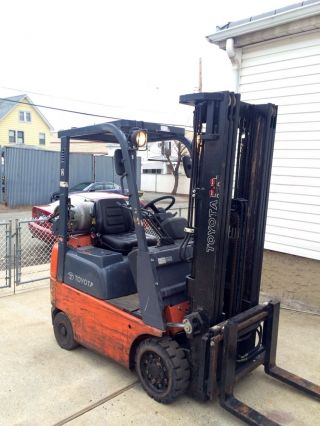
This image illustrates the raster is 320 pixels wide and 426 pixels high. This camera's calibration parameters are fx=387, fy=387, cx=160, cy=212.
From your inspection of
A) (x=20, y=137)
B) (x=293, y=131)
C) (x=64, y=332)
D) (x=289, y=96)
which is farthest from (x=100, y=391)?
(x=20, y=137)

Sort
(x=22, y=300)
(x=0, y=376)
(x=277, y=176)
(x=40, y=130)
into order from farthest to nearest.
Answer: (x=40, y=130)
(x=277, y=176)
(x=22, y=300)
(x=0, y=376)

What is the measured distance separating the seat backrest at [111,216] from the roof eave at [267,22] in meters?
4.39

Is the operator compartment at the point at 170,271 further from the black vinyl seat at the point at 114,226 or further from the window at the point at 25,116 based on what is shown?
the window at the point at 25,116

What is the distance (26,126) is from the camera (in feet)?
113

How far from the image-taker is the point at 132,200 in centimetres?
327

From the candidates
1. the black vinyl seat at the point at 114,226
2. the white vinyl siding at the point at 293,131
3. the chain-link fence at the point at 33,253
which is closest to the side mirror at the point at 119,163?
the black vinyl seat at the point at 114,226

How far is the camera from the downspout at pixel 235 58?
7095 millimetres

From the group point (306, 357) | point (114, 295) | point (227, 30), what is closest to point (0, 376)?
point (114, 295)

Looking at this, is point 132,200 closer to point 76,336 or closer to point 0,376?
point 76,336

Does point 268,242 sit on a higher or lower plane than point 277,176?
lower

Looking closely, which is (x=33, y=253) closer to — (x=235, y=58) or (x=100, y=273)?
(x=100, y=273)

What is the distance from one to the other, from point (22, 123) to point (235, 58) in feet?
100

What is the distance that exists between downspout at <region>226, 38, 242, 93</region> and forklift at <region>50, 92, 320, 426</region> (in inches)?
156

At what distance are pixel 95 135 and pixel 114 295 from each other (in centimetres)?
159
